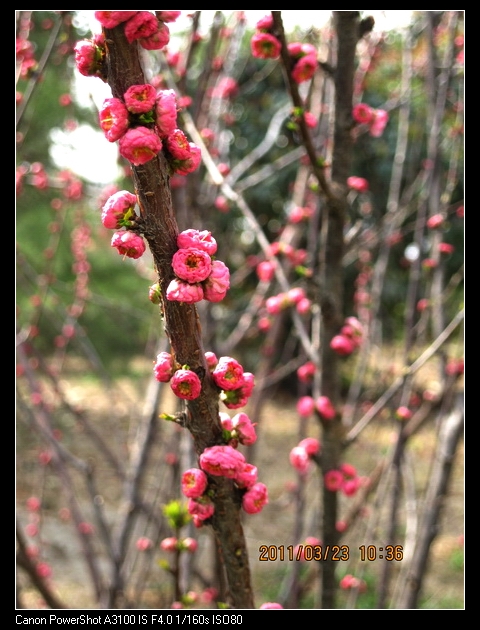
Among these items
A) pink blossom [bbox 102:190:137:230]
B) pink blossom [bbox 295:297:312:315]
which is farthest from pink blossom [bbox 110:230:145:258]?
pink blossom [bbox 295:297:312:315]

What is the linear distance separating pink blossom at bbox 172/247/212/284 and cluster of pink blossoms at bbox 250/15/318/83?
71cm

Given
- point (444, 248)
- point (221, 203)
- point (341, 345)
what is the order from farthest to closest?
point (221, 203), point (444, 248), point (341, 345)

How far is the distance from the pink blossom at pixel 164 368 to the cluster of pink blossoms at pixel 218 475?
4.8 inches

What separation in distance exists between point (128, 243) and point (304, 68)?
30.7 inches

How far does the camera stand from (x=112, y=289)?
6.29 m

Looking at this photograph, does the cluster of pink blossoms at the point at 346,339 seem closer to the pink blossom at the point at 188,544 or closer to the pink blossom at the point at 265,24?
the pink blossom at the point at 188,544

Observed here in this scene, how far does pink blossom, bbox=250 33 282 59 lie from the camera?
48.5 inches

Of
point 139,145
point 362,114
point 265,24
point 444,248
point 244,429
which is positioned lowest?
point 244,429

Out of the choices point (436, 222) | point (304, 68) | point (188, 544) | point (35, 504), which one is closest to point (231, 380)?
point (188, 544)

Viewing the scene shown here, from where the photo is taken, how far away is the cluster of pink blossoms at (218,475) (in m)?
0.81

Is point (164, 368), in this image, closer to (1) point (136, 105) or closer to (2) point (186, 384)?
(2) point (186, 384)

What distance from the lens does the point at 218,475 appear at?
83 cm
